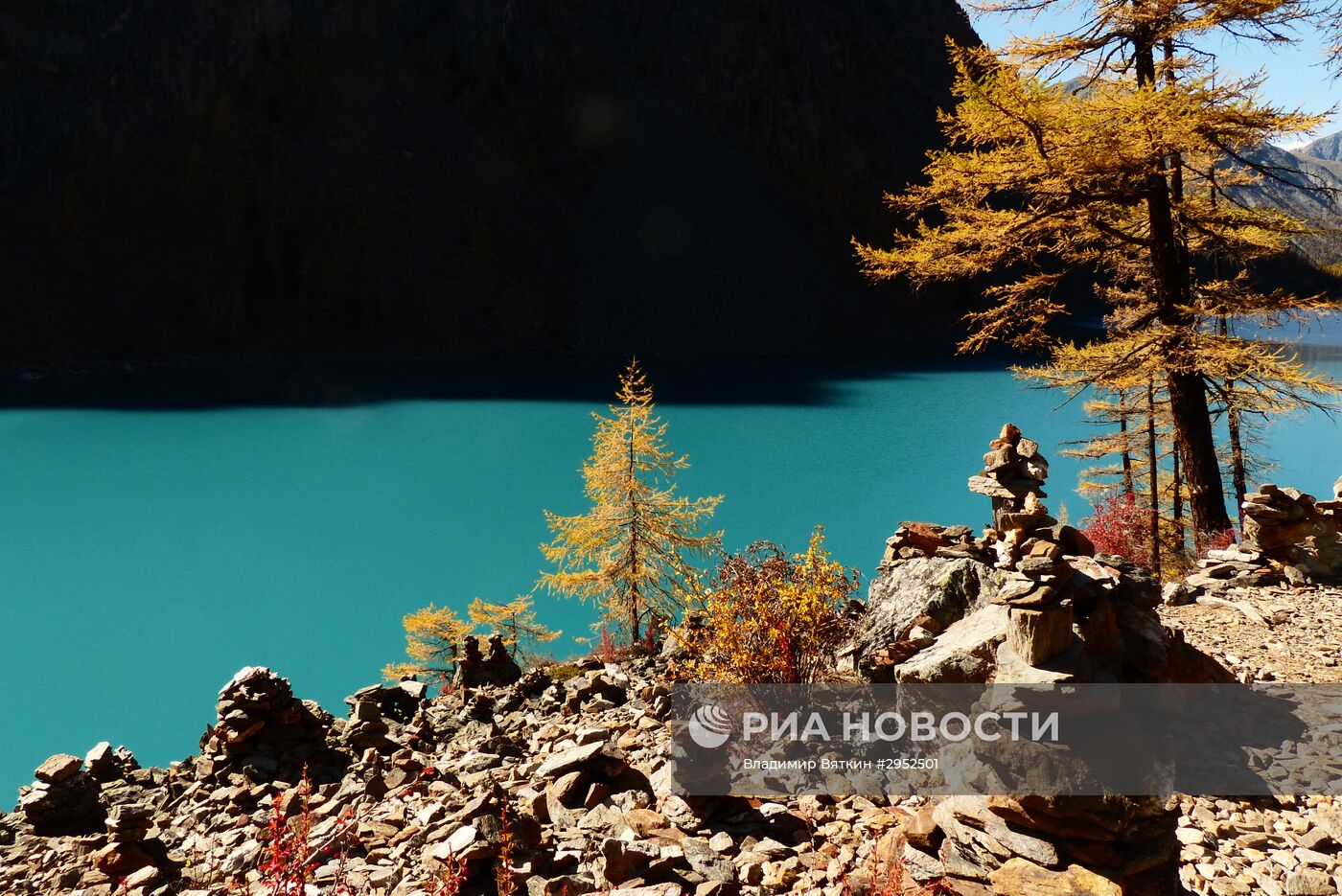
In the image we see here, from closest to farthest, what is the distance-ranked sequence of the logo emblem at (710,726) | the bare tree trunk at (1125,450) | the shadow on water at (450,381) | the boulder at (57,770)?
the logo emblem at (710,726)
the boulder at (57,770)
the bare tree trunk at (1125,450)
the shadow on water at (450,381)

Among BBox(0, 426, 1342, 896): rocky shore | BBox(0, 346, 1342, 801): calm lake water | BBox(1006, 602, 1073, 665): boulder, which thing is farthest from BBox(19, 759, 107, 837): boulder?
BBox(1006, 602, 1073, 665): boulder

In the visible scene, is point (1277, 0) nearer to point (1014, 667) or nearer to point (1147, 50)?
point (1147, 50)

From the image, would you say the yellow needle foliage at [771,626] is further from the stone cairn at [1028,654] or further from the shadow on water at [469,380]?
the shadow on water at [469,380]

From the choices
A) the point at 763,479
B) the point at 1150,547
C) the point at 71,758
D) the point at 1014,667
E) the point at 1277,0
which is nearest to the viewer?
the point at 1014,667

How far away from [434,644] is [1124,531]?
17.1m

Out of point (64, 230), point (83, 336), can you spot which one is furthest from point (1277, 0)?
point (64, 230)

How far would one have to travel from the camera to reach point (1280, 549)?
991 cm

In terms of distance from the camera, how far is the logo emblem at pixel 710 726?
6184mm

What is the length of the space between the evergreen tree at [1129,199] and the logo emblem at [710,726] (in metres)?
8.32

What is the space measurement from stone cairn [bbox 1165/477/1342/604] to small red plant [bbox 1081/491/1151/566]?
6423 millimetres

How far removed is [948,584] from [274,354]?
78066mm

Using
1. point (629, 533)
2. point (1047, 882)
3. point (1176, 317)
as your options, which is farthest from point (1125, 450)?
point (1047, 882)

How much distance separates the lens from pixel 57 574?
997 inches

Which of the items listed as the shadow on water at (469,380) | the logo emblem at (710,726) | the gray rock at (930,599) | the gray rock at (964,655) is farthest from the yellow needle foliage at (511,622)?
the shadow on water at (469,380)
